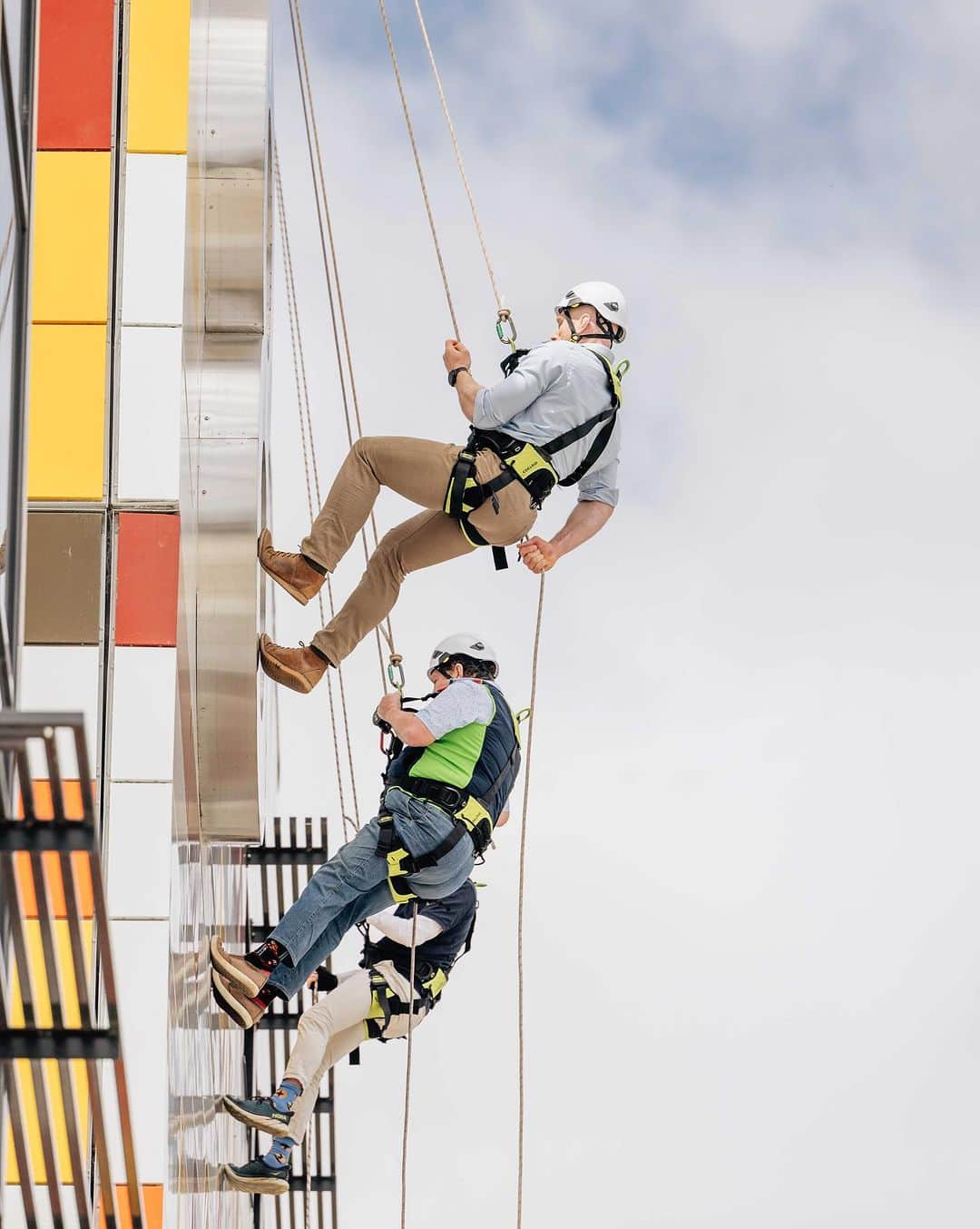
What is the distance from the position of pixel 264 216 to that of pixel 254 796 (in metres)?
3.37

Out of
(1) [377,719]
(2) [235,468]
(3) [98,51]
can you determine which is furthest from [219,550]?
(3) [98,51]

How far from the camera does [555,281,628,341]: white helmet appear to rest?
11445 mm

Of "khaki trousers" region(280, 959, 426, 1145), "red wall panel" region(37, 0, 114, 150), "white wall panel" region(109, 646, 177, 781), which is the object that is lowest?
"khaki trousers" region(280, 959, 426, 1145)

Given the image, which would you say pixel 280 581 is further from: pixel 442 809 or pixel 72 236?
pixel 72 236

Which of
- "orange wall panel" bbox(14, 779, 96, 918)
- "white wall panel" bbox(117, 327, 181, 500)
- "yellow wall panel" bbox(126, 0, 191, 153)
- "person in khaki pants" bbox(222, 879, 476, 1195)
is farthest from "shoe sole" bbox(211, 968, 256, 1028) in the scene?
"yellow wall panel" bbox(126, 0, 191, 153)

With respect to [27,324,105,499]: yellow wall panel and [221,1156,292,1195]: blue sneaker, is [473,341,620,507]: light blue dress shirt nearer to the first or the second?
[27,324,105,499]: yellow wall panel

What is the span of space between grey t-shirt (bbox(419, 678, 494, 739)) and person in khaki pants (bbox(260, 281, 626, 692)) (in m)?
0.55

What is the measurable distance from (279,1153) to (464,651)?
2854 millimetres

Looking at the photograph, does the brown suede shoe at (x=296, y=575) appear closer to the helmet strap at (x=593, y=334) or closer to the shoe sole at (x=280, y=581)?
the shoe sole at (x=280, y=581)

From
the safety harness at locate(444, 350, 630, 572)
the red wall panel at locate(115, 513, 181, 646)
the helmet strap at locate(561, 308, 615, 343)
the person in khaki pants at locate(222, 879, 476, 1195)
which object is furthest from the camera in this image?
the helmet strap at locate(561, 308, 615, 343)

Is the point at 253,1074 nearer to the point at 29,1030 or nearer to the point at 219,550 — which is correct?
the point at 219,550

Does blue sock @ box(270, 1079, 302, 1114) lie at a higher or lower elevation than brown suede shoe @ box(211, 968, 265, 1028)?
lower

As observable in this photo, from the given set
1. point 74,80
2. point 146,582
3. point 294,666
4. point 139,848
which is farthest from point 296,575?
point 74,80

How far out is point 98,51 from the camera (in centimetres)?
1110
